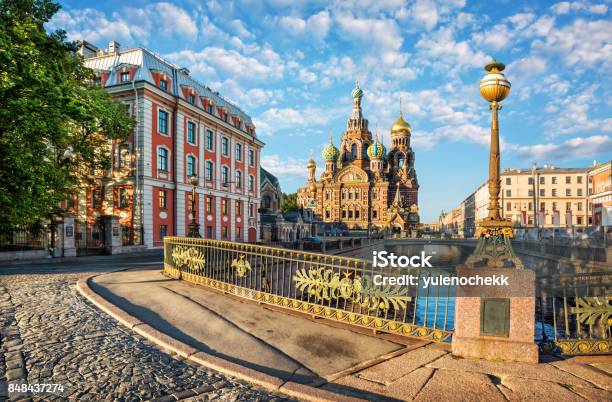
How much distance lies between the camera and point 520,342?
15.9ft

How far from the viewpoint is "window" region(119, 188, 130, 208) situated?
1001 inches

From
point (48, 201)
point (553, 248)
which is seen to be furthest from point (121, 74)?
point (553, 248)

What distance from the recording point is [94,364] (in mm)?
4441

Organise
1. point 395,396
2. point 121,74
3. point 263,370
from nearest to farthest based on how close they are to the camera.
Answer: point 395,396, point 263,370, point 121,74

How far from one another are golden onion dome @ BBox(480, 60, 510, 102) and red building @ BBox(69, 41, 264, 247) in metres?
24.4

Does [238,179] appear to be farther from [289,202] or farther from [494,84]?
[289,202]

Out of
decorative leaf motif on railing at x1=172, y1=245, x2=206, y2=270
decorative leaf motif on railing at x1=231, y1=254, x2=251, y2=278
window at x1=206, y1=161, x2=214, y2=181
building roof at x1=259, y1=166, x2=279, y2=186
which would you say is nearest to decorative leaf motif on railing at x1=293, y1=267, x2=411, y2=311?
decorative leaf motif on railing at x1=231, y1=254, x2=251, y2=278

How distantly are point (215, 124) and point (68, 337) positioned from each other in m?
29.1

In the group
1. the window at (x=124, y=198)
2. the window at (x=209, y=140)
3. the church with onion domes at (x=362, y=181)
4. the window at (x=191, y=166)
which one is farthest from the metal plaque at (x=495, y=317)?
the church with onion domes at (x=362, y=181)

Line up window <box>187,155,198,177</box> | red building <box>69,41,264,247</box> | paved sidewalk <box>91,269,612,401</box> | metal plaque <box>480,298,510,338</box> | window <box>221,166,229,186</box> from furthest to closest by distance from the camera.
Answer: window <box>221,166,229,186</box>, window <box>187,155,198,177</box>, red building <box>69,41,264,247</box>, metal plaque <box>480,298,510,338</box>, paved sidewalk <box>91,269,612,401</box>

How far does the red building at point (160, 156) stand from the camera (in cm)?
2518

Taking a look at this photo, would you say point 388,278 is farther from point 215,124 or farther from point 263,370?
point 215,124

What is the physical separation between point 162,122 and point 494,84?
26520mm

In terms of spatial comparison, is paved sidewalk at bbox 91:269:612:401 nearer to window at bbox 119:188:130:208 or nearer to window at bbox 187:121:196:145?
window at bbox 119:188:130:208
